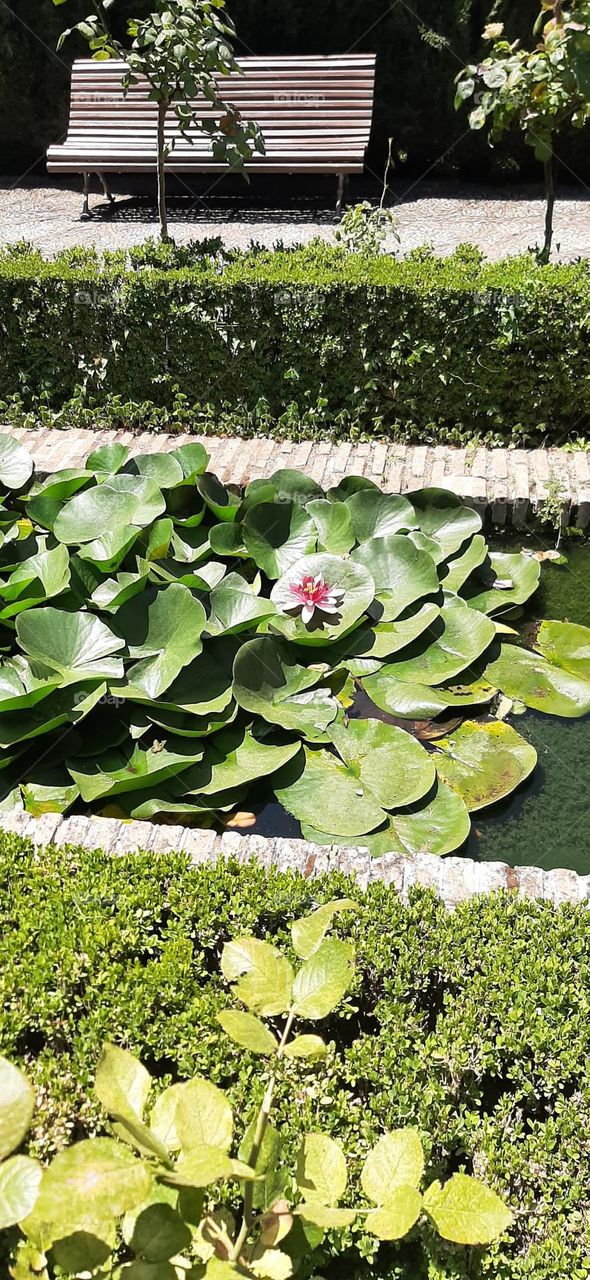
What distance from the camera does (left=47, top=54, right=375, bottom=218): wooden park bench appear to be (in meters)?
10.9

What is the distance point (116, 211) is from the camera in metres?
11.3

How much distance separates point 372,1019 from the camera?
2.34 metres

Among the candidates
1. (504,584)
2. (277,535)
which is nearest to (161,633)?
(277,535)

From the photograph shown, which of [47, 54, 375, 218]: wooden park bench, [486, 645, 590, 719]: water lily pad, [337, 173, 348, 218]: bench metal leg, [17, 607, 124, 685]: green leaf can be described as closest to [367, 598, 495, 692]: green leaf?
[486, 645, 590, 719]: water lily pad

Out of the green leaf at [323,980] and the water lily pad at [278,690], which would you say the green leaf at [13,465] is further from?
the green leaf at [323,980]

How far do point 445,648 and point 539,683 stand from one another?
16.8 inches

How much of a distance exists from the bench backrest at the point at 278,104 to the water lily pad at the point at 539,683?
895cm

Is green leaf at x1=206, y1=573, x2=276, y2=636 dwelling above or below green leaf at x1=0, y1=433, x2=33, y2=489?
below

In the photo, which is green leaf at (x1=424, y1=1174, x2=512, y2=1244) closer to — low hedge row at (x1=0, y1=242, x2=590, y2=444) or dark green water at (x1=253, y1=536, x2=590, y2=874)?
dark green water at (x1=253, y1=536, x2=590, y2=874)

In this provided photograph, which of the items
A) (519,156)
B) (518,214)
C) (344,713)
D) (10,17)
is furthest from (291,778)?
(10,17)

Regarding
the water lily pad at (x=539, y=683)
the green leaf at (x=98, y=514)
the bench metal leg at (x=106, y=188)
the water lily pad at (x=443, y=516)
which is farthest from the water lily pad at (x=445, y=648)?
the bench metal leg at (x=106, y=188)

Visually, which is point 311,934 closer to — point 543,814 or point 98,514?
point 543,814

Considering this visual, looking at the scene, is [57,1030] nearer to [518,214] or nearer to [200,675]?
[200,675]

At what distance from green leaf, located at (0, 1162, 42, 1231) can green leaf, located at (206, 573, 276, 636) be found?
269 cm
